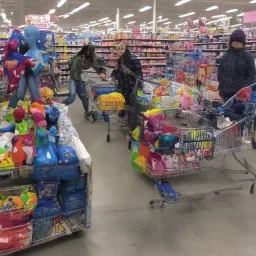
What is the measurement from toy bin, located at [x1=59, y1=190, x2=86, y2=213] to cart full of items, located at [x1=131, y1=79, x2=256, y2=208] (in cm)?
92

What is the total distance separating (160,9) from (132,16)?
155 inches

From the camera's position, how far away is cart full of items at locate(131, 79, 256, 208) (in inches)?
126

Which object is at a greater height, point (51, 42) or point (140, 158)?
point (51, 42)

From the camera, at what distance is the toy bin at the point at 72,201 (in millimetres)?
2564

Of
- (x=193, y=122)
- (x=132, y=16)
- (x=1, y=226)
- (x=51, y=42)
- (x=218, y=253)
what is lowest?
(x=218, y=253)

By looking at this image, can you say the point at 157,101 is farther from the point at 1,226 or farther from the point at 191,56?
the point at 191,56

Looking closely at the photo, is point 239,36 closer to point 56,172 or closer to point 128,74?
point 128,74

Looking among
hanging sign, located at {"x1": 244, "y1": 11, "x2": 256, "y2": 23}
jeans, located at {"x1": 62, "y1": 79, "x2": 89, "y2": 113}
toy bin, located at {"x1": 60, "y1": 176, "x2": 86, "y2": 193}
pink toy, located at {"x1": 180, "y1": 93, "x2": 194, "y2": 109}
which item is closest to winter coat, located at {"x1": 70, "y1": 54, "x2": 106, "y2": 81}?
jeans, located at {"x1": 62, "y1": 79, "x2": 89, "y2": 113}

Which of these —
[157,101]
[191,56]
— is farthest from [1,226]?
[191,56]

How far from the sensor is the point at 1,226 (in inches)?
89.0

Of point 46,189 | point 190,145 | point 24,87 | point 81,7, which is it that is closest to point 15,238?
point 46,189

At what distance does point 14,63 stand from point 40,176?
1.89 m

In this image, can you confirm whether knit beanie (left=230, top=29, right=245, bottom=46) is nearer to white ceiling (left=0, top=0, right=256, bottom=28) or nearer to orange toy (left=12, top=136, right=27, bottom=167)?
orange toy (left=12, top=136, right=27, bottom=167)

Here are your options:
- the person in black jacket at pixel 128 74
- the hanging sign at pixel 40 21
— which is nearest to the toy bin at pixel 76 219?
the person in black jacket at pixel 128 74
